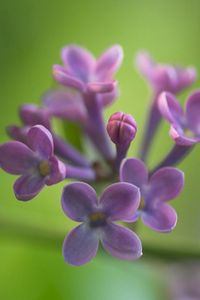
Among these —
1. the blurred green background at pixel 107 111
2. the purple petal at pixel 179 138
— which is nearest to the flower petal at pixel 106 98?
the purple petal at pixel 179 138

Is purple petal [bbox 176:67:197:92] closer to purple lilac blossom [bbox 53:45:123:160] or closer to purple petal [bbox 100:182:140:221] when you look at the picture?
purple lilac blossom [bbox 53:45:123:160]

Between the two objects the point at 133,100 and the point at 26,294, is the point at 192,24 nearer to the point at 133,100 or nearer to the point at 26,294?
the point at 133,100

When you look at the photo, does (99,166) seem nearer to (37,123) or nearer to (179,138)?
(37,123)

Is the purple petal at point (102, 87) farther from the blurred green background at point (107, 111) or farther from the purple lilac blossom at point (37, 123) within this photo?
the blurred green background at point (107, 111)

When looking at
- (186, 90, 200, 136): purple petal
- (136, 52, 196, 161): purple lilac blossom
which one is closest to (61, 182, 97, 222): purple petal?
(186, 90, 200, 136): purple petal

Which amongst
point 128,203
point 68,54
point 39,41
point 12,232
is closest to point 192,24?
point 39,41

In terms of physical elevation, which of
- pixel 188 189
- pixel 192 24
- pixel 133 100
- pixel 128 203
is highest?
pixel 128 203
